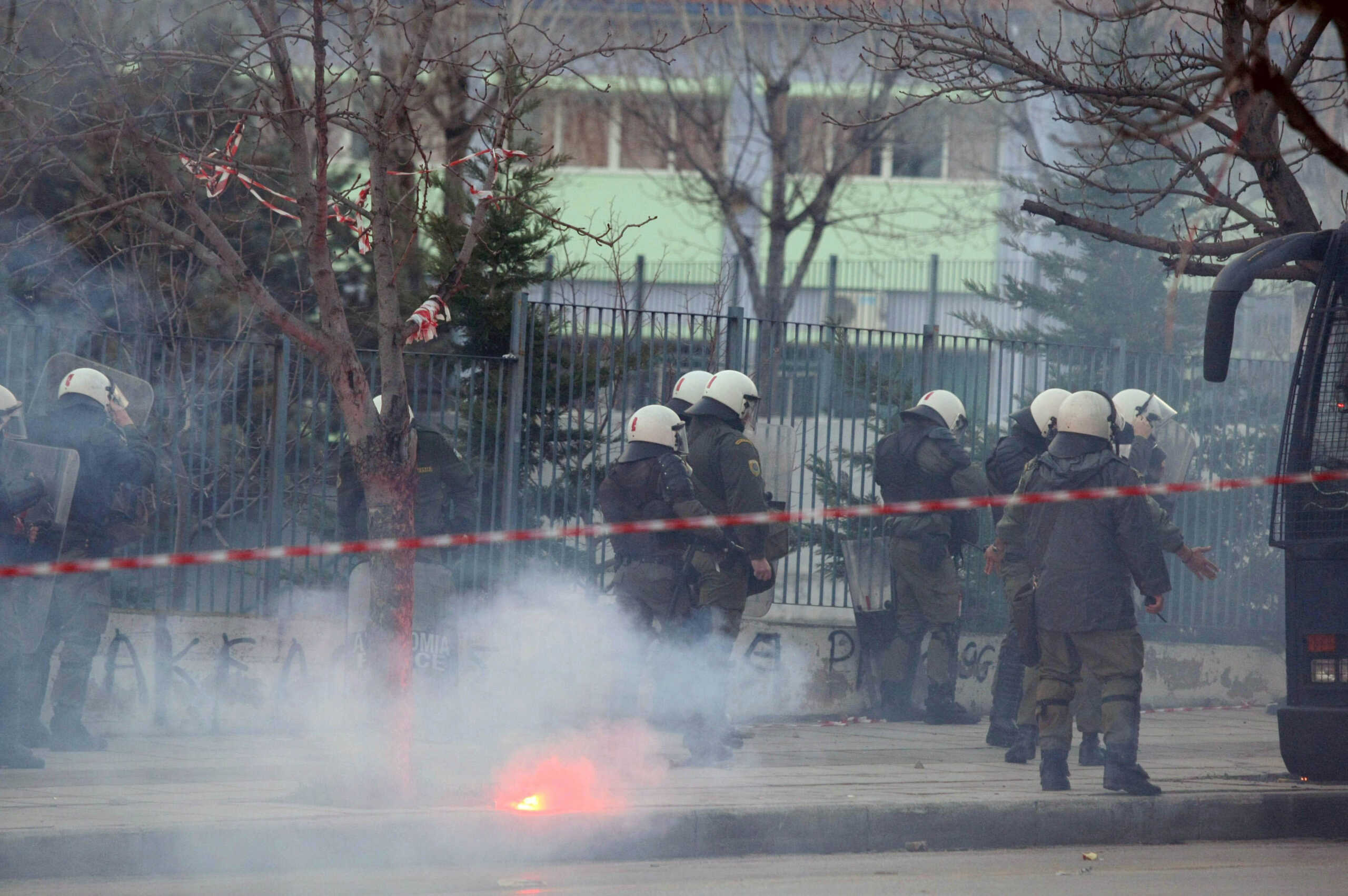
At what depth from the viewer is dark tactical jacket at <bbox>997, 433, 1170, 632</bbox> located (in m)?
6.99

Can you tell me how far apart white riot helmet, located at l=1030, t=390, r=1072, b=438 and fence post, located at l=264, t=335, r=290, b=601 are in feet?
13.5

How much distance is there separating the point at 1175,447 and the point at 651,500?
13.9ft

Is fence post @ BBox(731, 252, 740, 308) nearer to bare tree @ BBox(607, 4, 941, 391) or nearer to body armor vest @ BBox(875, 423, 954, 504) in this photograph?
bare tree @ BBox(607, 4, 941, 391)

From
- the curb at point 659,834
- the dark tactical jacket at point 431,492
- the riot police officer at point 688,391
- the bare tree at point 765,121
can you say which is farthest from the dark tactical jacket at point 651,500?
the bare tree at point 765,121

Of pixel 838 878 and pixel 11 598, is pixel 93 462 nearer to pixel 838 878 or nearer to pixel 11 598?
pixel 11 598

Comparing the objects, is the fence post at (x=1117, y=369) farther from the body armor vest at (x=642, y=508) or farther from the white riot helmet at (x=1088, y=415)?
the body armor vest at (x=642, y=508)

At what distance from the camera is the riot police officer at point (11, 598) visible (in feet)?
23.7

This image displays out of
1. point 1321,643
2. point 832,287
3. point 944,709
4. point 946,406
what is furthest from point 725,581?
point 832,287

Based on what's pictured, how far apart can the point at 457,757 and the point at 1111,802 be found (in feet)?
10.4

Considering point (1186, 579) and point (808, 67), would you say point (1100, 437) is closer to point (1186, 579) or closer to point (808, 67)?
point (1186, 579)

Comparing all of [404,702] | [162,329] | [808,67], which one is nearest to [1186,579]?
[404,702]

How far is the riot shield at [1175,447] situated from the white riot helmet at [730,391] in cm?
348

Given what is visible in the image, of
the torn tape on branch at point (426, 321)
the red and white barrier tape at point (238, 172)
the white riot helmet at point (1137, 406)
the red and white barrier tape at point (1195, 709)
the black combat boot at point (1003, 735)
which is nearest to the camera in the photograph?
the red and white barrier tape at point (238, 172)

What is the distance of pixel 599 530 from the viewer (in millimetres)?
8555
